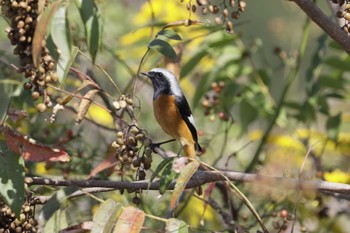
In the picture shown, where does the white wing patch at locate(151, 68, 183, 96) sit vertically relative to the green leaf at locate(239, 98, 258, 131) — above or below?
above

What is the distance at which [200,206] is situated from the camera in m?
3.70

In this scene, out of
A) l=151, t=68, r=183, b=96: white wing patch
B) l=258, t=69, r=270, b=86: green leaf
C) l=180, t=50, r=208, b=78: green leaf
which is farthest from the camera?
l=258, t=69, r=270, b=86: green leaf

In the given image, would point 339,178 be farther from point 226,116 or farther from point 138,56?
point 138,56

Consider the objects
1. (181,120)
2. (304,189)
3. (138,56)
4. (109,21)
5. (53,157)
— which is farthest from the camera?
(109,21)

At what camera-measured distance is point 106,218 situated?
6.84 feet

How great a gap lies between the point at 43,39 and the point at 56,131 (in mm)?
1881

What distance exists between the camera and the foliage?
2215 mm

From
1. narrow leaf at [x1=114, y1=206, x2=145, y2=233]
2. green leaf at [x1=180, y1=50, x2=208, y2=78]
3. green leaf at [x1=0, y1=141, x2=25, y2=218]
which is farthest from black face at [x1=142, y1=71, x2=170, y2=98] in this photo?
narrow leaf at [x1=114, y1=206, x2=145, y2=233]

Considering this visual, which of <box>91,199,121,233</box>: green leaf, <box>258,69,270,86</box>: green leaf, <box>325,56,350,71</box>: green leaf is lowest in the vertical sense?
<box>258,69,270,86</box>: green leaf

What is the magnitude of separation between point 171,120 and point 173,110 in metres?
0.05

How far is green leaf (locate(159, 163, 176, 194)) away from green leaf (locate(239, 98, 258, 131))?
4.65 feet

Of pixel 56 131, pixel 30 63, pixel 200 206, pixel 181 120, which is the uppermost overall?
pixel 30 63

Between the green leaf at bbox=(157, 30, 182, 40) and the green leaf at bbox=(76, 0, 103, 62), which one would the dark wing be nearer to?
the green leaf at bbox=(157, 30, 182, 40)

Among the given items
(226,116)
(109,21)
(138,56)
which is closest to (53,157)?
(226,116)
